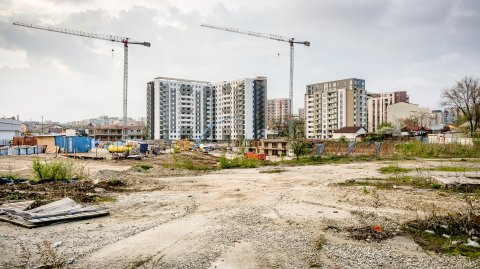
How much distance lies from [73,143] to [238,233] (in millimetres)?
40192

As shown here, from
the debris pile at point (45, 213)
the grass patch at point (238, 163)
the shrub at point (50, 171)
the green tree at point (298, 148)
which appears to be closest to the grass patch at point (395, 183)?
the debris pile at point (45, 213)

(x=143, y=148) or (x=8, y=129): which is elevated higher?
(x=8, y=129)

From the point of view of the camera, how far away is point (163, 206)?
980 cm

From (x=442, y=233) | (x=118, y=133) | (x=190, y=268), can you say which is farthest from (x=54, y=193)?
(x=118, y=133)

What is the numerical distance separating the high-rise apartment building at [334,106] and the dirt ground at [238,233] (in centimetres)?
9407

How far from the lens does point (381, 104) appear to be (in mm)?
127375

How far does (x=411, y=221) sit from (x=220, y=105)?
356ft

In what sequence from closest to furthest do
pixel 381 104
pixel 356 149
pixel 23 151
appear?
pixel 356 149
pixel 23 151
pixel 381 104

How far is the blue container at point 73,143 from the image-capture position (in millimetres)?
41500

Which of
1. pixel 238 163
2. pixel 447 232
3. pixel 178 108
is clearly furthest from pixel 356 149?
pixel 178 108

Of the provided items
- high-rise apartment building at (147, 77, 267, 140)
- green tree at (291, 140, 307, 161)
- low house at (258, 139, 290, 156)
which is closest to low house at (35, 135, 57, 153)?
low house at (258, 139, 290, 156)

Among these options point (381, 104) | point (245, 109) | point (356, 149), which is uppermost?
point (381, 104)

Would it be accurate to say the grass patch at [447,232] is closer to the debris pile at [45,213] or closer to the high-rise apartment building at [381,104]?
the debris pile at [45,213]

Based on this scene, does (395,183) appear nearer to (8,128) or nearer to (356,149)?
(356,149)
